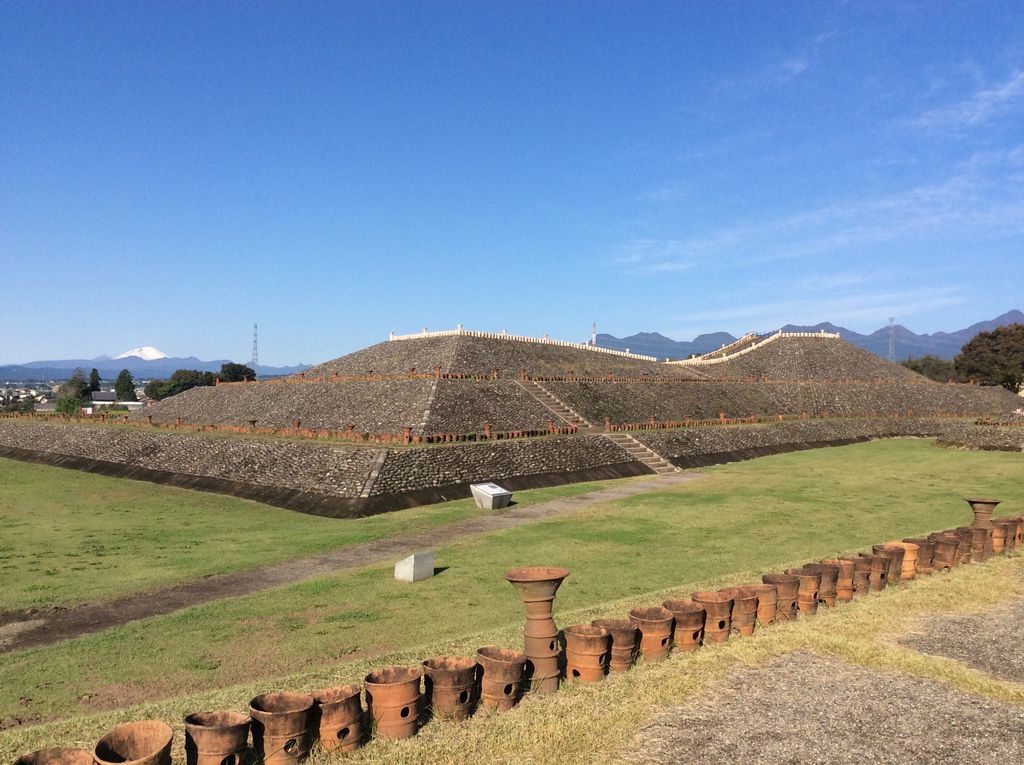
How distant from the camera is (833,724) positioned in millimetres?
6543

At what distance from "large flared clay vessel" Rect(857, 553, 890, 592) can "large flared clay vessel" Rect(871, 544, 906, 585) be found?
0.39 m

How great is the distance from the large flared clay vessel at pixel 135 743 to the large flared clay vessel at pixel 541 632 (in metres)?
3.70

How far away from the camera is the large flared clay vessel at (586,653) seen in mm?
7637

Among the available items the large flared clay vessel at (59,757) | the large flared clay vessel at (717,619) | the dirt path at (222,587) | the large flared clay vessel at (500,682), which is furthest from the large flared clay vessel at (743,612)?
the dirt path at (222,587)

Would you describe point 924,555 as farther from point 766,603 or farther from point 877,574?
point 766,603

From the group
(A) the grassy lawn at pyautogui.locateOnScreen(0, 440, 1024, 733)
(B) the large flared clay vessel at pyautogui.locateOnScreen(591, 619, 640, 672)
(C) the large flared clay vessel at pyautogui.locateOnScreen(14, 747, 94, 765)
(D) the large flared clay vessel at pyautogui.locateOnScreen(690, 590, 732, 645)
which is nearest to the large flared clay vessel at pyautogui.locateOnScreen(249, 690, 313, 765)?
(C) the large flared clay vessel at pyautogui.locateOnScreen(14, 747, 94, 765)

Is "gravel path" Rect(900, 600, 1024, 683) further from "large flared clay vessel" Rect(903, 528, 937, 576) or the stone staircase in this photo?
the stone staircase

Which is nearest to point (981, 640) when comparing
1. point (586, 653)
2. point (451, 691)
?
point (586, 653)

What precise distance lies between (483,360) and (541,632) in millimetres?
35151

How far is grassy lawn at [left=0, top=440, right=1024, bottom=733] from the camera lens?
897 cm

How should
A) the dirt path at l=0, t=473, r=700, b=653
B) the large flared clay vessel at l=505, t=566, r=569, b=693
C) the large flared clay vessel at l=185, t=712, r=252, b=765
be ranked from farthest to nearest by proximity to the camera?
the dirt path at l=0, t=473, r=700, b=653 → the large flared clay vessel at l=505, t=566, r=569, b=693 → the large flared clay vessel at l=185, t=712, r=252, b=765

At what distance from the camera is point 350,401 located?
34031 mm

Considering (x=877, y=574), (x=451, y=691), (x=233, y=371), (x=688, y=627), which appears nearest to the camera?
(x=451, y=691)

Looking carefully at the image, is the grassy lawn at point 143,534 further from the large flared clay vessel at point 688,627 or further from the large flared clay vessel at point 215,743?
the large flared clay vessel at point 688,627
